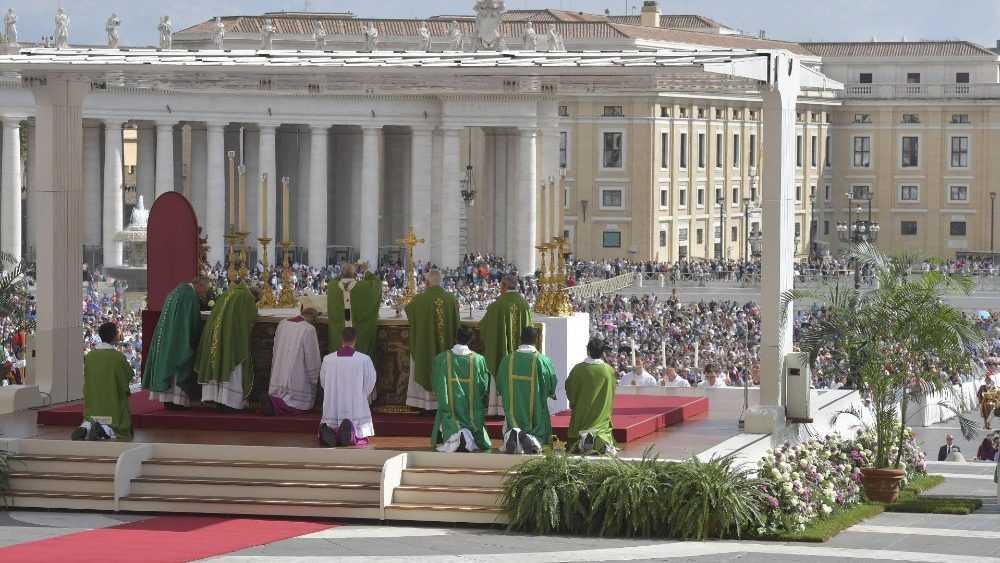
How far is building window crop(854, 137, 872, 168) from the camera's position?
104m

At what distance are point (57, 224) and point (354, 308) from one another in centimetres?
381

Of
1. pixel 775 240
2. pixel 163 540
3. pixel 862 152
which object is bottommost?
pixel 163 540

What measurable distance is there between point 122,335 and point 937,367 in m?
21.6

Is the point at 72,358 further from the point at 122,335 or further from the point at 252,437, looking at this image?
the point at 122,335

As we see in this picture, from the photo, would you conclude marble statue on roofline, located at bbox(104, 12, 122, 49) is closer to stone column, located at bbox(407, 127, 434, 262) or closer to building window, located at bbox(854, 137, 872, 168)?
stone column, located at bbox(407, 127, 434, 262)

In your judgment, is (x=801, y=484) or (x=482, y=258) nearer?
(x=801, y=484)

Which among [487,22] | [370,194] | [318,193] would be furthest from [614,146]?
[487,22]

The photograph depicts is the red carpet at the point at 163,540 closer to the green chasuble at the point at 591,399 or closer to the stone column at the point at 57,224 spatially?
the green chasuble at the point at 591,399

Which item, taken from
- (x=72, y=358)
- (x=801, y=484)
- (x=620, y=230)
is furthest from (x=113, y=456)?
(x=620, y=230)

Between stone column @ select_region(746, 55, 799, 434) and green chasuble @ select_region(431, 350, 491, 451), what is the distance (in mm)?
3187

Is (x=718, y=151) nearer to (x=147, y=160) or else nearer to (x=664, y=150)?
(x=664, y=150)

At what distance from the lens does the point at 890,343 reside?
2472cm

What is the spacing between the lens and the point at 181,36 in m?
82.0

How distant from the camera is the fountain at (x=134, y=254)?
212ft
